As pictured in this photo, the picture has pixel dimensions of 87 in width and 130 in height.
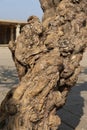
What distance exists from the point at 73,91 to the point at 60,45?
454 cm

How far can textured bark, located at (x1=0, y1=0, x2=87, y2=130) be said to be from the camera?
4.43 m

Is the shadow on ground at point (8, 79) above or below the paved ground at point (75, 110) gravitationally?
below

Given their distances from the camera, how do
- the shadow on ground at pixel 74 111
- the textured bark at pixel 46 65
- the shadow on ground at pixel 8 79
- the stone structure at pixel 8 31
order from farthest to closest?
the stone structure at pixel 8 31 < the shadow on ground at pixel 8 79 < the shadow on ground at pixel 74 111 < the textured bark at pixel 46 65

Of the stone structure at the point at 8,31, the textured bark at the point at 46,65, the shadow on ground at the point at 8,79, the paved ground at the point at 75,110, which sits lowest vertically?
the stone structure at the point at 8,31

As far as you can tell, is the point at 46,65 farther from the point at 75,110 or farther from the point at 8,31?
the point at 8,31

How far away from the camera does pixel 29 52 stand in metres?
4.73

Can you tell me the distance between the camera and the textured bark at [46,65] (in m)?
4.43

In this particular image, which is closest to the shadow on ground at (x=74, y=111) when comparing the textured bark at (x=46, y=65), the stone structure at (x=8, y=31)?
the textured bark at (x=46, y=65)

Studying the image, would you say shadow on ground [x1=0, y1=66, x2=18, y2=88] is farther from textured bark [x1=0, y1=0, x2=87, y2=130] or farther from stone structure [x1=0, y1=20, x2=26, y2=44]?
stone structure [x1=0, y1=20, x2=26, y2=44]

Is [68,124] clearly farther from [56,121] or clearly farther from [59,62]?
[59,62]

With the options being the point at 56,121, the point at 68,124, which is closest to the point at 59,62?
the point at 56,121

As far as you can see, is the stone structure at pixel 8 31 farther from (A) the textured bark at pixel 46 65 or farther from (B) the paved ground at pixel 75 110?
(A) the textured bark at pixel 46 65

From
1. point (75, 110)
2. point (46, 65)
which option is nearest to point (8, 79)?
point (75, 110)

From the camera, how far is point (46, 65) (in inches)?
176
